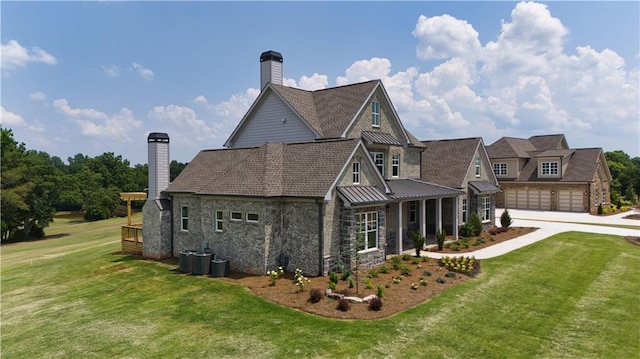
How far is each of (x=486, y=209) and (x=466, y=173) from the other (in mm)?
4054

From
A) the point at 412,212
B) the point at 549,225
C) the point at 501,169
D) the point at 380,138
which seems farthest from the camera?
the point at 501,169

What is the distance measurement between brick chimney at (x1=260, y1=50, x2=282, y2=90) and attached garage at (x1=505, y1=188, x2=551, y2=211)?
34.0m

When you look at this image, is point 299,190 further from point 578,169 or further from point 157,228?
point 578,169

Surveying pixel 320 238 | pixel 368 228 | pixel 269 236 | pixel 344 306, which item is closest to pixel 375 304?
pixel 344 306

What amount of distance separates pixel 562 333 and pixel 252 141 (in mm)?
20844

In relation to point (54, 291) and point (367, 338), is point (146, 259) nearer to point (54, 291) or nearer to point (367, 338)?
point (54, 291)

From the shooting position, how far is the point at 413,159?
29188 mm

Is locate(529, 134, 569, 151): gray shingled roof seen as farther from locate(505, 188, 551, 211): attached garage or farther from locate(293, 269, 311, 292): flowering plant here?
locate(293, 269, 311, 292): flowering plant

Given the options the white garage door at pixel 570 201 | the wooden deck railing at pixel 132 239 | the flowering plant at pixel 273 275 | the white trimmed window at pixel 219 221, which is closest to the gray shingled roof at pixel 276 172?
the white trimmed window at pixel 219 221

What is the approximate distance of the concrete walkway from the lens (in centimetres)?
2308

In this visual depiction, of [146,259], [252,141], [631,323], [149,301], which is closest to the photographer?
[631,323]

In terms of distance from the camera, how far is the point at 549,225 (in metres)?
32.7

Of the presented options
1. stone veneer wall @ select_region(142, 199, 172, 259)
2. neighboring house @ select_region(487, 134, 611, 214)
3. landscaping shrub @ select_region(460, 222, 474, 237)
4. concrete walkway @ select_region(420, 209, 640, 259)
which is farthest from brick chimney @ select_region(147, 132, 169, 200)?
neighboring house @ select_region(487, 134, 611, 214)

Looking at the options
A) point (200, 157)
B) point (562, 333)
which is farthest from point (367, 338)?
point (200, 157)
